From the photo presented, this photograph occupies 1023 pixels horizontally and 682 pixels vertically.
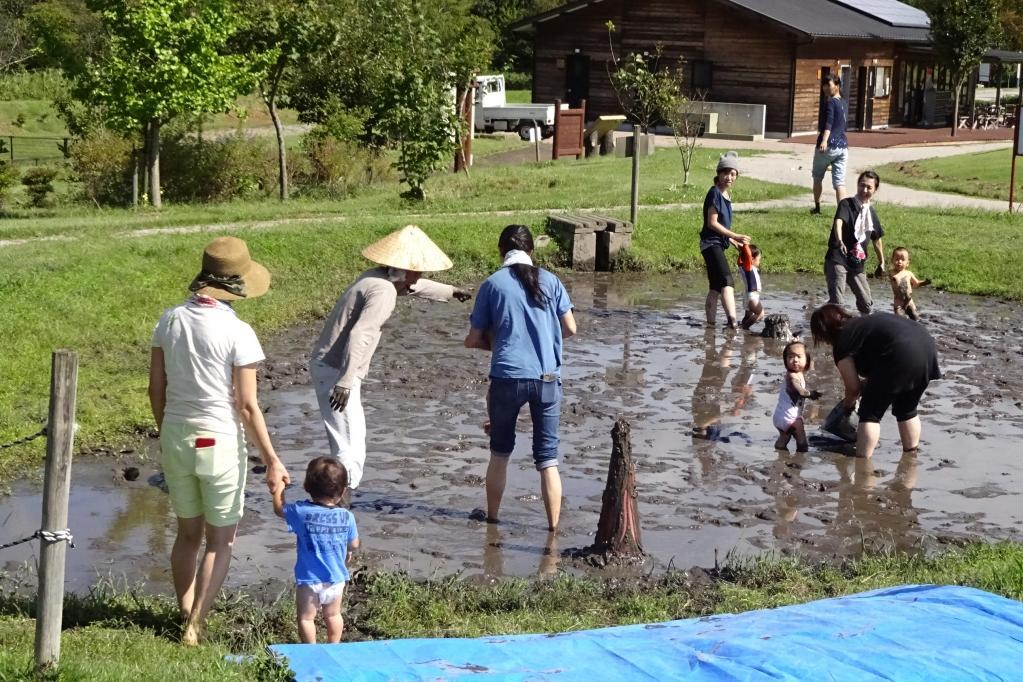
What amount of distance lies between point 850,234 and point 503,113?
34.4 meters

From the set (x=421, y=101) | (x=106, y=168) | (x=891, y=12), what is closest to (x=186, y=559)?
(x=421, y=101)

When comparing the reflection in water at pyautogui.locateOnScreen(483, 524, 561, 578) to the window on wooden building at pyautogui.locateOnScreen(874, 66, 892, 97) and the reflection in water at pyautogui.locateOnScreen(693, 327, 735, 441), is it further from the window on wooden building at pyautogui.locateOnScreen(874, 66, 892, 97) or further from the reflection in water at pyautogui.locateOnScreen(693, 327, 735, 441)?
the window on wooden building at pyautogui.locateOnScreen(874, 66, 892, 97)

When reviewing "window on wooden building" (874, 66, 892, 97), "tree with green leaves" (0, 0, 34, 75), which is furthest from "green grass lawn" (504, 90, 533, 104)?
"tree with green leaves" (0, 0, 34, 75)

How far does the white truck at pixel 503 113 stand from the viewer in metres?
46.1

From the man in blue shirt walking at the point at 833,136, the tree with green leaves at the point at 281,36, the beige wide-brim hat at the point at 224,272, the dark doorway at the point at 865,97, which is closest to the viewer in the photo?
the beige wide-brim hat at the point at 224,272

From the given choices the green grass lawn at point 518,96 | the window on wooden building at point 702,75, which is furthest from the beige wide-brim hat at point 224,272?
the green grass lawn at point 518,96

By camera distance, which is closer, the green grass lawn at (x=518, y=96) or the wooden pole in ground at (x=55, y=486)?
the wooden pole in ground at (x=55, y=486)

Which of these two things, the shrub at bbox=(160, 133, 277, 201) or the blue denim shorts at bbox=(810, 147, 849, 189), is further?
the shrub at bbox=(160, 133, 277, 201)

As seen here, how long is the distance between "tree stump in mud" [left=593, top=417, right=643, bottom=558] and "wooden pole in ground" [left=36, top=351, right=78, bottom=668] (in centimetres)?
341

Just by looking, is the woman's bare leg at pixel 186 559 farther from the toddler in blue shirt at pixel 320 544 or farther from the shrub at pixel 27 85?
the shrub at pixel 27 85

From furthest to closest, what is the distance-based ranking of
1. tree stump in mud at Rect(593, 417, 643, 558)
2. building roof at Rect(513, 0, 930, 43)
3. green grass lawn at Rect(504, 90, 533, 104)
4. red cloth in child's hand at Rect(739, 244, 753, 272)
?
green grass lawn at Rect(504, 90, 533, 104), building roof at Rect(513, 0, 930, 43), red cloth in child's hand at Rect(739, 244, 753, 272), tree stump in mud at Rect(593, 417, 643, 558)

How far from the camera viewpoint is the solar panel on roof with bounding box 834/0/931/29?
4956 centimetres

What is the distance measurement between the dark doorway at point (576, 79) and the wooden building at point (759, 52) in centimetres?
3

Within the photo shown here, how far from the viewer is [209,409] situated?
20.5ft
